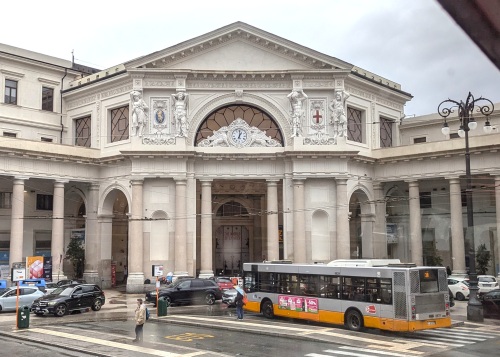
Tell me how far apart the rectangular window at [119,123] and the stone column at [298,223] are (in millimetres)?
14441

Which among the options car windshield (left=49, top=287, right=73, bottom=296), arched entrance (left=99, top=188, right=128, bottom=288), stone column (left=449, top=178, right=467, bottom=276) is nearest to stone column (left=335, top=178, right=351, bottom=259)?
stone column (left=449, top=178, right=467, bottom=276)

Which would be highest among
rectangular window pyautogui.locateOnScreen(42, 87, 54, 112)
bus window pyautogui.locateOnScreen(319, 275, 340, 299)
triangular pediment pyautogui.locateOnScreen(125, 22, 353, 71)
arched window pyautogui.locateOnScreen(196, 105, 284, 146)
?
triangular pediment pyautogui.locateOnScreen(125, 22, 353, 71)

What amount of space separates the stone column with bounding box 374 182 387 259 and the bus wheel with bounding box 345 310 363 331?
24.3 metres

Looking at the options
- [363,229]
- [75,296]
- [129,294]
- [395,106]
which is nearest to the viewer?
[75,296]

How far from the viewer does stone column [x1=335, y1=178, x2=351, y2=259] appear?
44938 mm

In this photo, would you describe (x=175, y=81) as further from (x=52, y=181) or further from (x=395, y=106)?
(x=395, y=106)

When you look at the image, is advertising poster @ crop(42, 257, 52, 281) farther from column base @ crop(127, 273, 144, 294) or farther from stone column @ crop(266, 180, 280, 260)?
stone column @ crop(266, 180, 280, 260)

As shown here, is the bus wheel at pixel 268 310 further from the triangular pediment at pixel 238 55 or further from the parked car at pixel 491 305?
the triangular pediment at pixel 238 55

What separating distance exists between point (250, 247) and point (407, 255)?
627 inches

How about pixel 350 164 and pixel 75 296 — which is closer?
pixel 75 296

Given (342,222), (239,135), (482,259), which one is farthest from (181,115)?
(482,259)

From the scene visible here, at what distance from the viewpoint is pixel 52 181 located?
47281mm

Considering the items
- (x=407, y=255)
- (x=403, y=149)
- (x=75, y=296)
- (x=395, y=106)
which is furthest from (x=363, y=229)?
(x=75, y=296)

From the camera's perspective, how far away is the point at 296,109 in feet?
150
